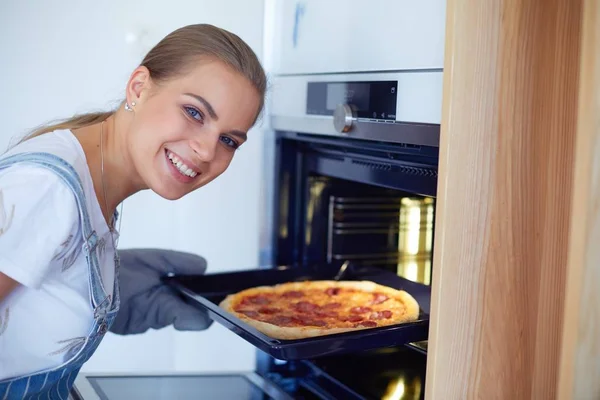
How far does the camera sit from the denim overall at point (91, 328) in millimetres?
1243

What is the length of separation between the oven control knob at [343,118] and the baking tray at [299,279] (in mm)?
385

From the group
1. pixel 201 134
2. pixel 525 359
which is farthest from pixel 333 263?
pixel 525 359

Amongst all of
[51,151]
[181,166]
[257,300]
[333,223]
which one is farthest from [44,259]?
[333,223]

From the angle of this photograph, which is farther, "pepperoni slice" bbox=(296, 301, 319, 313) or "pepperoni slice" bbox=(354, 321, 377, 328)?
"pepperoni slice" bbox=(296, 301, 319, 313)

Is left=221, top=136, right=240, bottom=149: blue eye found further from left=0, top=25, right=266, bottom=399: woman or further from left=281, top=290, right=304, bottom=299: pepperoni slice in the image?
left=281, top=290, right=304, bottom=299: pepperoni slice

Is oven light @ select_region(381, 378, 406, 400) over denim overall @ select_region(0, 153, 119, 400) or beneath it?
beneath

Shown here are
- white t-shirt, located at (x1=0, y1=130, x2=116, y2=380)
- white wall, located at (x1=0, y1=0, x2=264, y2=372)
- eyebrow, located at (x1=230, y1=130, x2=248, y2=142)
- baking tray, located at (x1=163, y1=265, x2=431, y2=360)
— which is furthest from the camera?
white wall, located at (x1=0, y1=0, x2=264, y2=372)

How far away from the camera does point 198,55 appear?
4.59ft

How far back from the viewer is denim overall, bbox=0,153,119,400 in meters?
→ 1.24

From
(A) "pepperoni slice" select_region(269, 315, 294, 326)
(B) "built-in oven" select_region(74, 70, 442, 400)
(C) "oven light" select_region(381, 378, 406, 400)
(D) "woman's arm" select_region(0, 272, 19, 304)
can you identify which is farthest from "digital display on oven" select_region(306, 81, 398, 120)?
(D) "woman's arm" select_region(0, 272, 19, 304)

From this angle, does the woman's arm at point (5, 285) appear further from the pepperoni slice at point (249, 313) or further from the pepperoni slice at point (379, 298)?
the pepperoni slice at point (379, 298)

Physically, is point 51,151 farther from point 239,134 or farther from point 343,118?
point 343,118

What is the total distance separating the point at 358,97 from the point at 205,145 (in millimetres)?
355

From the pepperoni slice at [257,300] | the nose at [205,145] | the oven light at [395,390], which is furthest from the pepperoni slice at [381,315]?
the nose at [205,145]
